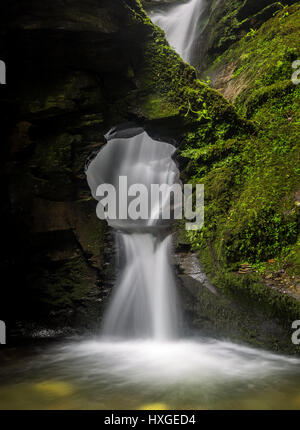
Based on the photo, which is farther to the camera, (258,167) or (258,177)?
(258,167)

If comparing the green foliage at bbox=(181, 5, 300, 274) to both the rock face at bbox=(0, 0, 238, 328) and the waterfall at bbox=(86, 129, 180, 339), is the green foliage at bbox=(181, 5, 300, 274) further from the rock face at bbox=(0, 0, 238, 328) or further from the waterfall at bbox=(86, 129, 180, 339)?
the waterfall at bbox=(86, 129, 180, 339)

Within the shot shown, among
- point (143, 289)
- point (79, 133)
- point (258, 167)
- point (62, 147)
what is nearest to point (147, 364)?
point (143, 289)

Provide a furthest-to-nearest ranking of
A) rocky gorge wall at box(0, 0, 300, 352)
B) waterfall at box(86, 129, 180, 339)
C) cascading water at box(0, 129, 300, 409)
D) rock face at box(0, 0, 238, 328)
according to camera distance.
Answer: rock face at box(0, 0, 238, 328) < waterfall at box(86, 129, 180, 339) < rocky gorge wall at box(0, 0, 300, 352) < cascading water at box(0, 129, 300, 409)

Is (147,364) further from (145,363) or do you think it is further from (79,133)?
(79,133)

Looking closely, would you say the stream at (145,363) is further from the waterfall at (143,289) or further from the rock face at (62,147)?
the rock face at (62,147)

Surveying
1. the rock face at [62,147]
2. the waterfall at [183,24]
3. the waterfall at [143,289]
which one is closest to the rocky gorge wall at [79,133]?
the rock face at [62,147]

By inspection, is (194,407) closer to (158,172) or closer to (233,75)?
(233,75)

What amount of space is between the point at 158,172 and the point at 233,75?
20.0 ft

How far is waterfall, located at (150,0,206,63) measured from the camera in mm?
12797

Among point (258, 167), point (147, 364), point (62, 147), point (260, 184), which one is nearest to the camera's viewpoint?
point (147, 364)

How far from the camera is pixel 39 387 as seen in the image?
12.0ft

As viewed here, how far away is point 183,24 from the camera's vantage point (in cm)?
1444

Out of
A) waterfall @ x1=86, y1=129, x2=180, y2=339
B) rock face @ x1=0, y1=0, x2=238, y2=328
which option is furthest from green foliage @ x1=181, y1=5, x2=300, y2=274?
waterfall @ x1=86, y1=129, x2=180, y2=339

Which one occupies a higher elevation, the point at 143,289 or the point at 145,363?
the point at 143,289
